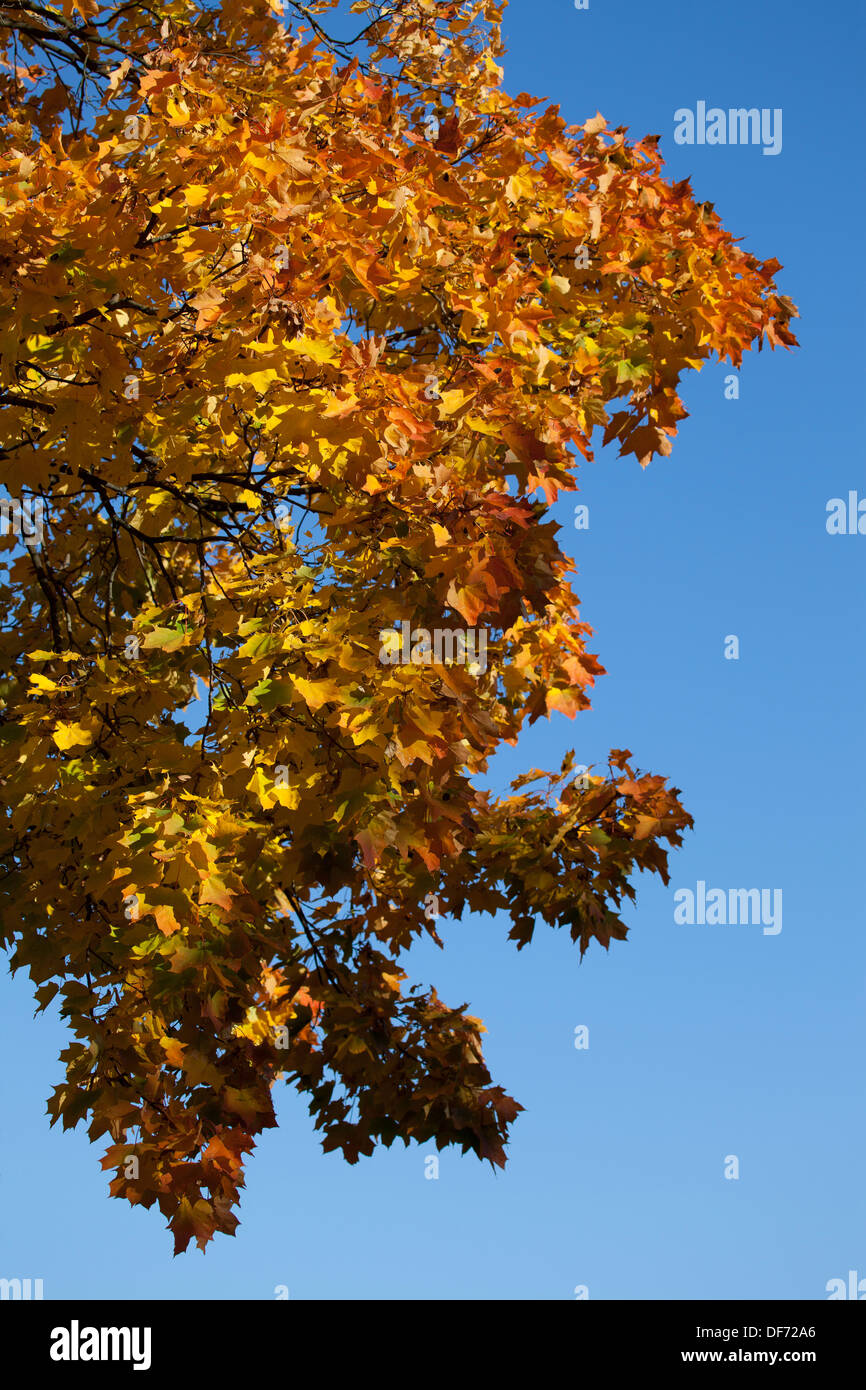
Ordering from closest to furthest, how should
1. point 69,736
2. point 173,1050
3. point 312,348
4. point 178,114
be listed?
point 312,348 → point 178,114 → point 173,1050 → point 69,736

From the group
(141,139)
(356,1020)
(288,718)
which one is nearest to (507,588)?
(288,718)

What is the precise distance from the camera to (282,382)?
514 cm

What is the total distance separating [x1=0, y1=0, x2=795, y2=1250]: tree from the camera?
4.97 metres

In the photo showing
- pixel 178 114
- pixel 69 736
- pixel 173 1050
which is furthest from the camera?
pixel 69 736

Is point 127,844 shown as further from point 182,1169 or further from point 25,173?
point 25,173

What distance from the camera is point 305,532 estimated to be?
20.5ft

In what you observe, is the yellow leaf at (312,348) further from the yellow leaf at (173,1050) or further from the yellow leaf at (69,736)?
the yellow leaf at (173,1050)

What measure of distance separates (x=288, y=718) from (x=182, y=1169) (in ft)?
7.15

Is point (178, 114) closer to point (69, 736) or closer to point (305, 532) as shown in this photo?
point (305, 532)

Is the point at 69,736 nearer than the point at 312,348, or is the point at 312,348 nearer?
the point at 312,348

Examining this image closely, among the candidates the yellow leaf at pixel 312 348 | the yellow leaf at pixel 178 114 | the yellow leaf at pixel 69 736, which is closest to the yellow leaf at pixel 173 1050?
the yellow leaf at pixel 69 736

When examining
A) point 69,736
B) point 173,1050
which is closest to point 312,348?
point 69,736

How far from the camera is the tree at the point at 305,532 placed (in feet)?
16.3

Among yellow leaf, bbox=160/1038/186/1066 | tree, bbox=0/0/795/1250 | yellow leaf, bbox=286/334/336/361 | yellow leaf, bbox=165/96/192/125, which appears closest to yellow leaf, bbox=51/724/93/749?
tree, bbox=0/0/795/1250
